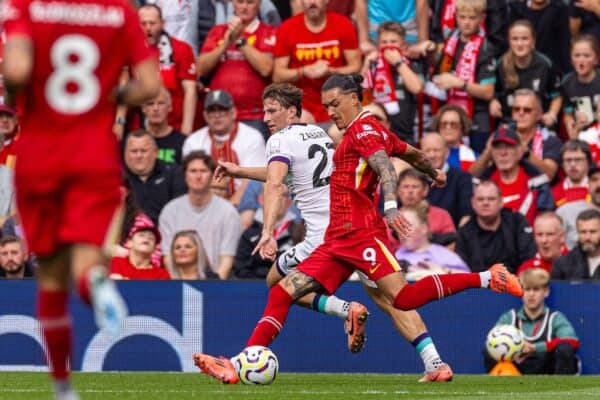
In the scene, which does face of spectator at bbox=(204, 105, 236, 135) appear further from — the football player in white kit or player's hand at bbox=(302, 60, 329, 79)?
the football player in white kit

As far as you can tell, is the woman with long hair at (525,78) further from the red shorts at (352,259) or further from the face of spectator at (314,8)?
the red shorts at (352,259)

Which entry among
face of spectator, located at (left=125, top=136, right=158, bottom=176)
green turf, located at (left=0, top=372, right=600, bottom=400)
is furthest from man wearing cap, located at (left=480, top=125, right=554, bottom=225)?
face of spectator, located at (left=125, top=136, right=158, bottom=176)

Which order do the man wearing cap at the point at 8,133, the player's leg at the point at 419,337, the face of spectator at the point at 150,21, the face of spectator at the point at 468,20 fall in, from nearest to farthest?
the player's leg at the point at 419,337 < the man wearing cap at the point at 8,133 < the face of spectator at the point at 150,21 < the face of spectator at the point at 468,20

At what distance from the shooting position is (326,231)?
37.6 ft

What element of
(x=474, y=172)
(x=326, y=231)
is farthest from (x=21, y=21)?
(x=474, y=172)

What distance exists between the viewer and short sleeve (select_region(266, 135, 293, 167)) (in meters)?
11.5

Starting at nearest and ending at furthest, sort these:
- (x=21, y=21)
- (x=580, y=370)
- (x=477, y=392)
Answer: (x=21, y=21) < (x=477, y=392) < (x=580, y=370)

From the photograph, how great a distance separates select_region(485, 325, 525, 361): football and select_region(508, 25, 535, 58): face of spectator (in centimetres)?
431

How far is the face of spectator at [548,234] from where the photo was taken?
1462cm

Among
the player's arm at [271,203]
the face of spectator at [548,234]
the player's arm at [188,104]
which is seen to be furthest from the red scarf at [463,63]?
the player's arm at [271,203]

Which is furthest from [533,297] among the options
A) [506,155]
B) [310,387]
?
[310,387]

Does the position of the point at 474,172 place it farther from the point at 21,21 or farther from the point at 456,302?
the point at 21,21

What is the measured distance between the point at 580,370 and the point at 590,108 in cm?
392

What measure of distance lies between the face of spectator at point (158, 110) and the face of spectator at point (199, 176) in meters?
1.44
